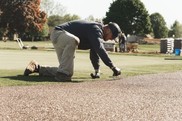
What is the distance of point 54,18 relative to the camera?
158m

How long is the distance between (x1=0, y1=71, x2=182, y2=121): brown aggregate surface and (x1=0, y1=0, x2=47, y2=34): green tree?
58.9 m

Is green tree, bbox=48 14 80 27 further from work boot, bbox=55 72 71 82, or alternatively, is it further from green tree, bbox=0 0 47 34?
work boot, bbox=55 72 71 82

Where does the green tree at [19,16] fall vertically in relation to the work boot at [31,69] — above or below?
above

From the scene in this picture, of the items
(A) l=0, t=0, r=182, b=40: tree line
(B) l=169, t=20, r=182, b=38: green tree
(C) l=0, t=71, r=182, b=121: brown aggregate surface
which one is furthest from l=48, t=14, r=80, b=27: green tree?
(C) l=0, t=71, r=182, b=121: brown aggregate surface

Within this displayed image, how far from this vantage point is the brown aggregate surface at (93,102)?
684cm

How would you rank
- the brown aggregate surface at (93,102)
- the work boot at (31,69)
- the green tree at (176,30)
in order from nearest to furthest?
1. the brown aggregate surface at (93,102)
2. the work boot at (31,69)
3. the green tree at (176,30)

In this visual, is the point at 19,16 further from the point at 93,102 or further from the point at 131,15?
the point at 93,102

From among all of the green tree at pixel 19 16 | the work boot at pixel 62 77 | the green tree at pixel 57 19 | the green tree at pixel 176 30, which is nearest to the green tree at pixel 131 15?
the green tree at pixel 19 16

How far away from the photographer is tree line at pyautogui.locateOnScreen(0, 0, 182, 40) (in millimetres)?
69669

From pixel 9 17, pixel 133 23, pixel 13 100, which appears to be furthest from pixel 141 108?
pixel 133 23

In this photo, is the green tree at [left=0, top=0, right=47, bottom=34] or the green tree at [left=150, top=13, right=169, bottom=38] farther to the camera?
the green tree at [left=150, top=13, right=169, bottom=38]

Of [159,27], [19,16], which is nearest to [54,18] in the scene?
[159,27]

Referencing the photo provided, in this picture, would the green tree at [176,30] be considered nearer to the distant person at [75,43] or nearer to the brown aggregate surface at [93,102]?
the distant person at [75,43]

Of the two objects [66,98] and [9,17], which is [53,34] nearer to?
[66,98]
